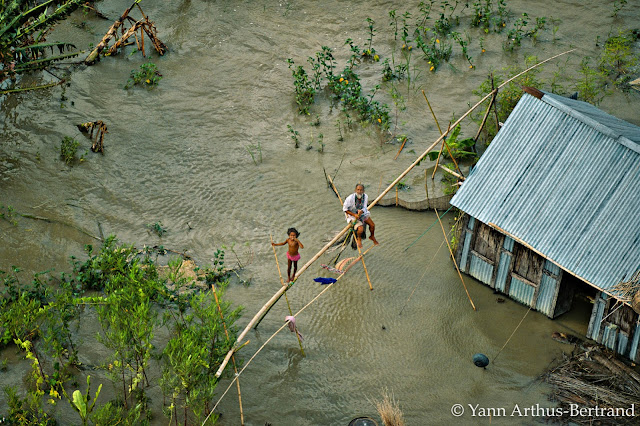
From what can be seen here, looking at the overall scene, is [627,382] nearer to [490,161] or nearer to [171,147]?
[490,161]

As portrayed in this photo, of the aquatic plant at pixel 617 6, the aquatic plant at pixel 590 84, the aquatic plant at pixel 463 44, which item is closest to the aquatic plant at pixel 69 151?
the aquatic plant at pixel 463 44

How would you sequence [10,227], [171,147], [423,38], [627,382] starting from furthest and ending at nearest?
1. [423,38]
2. [171,147]
3. [10,227]
4. [627,382]

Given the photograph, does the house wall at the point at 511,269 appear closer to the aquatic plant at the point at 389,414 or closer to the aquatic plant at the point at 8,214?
the aquatic plant at the point at 389,414

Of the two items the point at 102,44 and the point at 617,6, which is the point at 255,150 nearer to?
the point at 102,44

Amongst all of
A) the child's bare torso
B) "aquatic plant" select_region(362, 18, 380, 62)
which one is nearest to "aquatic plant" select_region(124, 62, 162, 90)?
"aquatic plant" select_region(362, 18, 380, 62)

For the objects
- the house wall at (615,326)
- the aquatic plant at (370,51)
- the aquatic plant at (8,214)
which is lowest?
the house wall at (615,326)

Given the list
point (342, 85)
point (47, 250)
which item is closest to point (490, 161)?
point (342, 85)
